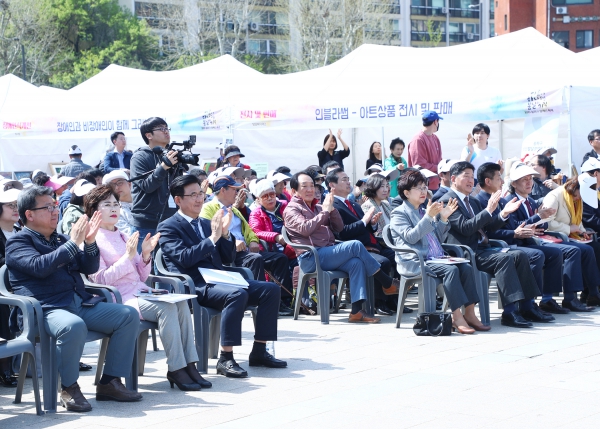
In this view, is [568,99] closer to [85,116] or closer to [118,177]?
[118,177]

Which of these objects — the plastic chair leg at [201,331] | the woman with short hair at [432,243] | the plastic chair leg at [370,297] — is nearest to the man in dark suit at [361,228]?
the plastic chair leg at [370,297]

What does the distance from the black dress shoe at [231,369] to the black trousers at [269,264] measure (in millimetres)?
2361

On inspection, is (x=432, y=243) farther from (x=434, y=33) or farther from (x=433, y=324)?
(x=434, y=33)

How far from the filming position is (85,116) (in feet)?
58.1

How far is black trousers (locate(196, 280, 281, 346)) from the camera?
6527mm

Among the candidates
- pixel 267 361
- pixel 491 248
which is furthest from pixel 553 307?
pixel 267 361

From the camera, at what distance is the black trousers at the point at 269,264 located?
351 inches

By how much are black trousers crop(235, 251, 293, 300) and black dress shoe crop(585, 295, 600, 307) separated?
125 inches

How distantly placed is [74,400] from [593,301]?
6.03 m

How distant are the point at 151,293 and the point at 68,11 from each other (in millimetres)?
50931

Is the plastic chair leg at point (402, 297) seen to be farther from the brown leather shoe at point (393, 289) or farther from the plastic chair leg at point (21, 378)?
the plastic chair leg at point (21, 378)

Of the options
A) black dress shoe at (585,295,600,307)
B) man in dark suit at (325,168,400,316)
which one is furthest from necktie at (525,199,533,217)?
man in dark suit at (325,168,400,316)

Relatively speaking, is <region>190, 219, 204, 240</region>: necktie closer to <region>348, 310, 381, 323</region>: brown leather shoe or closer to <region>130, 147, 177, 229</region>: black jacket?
<region>130, 147, 177, 229</region>: black jacket

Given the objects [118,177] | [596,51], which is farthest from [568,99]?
[118,177]
